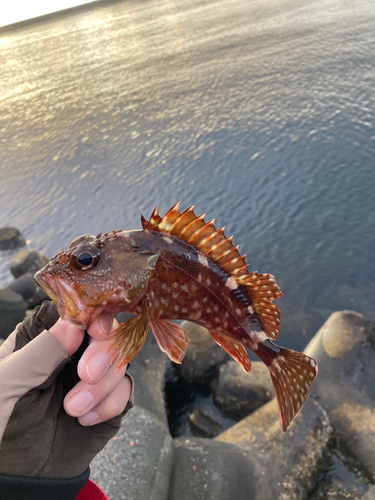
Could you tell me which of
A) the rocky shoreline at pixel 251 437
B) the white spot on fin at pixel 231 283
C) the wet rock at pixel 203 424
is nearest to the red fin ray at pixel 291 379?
the white spot on fin at pixel 231 283

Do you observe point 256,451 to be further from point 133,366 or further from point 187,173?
point 187,173

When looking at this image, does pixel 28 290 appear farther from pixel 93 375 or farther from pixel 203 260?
pixel 203 260

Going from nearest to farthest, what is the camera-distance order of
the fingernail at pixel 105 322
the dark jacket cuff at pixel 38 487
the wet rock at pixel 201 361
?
the dark jacket cuff at pixel 38 487, the fingernail at pixel 105 322, the wet rock at pixel 201 361

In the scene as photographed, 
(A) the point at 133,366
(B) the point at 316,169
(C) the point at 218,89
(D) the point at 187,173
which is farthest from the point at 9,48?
(A) the point at 133,366

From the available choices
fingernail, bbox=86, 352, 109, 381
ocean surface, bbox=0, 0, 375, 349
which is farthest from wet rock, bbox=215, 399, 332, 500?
fingernail, bbox=86, 352, 109, 381

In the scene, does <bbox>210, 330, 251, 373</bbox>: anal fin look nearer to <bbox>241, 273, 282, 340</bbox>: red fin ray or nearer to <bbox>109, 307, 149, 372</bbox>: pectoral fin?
<bbox>241, 273, 282, 340</bbox>: red fin ray

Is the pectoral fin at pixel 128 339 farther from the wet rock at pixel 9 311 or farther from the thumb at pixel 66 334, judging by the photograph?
the wet rock at pixel 9 311
